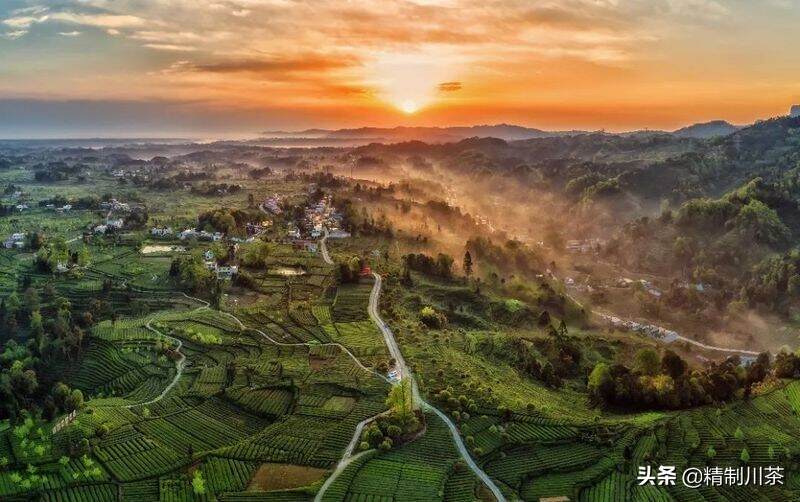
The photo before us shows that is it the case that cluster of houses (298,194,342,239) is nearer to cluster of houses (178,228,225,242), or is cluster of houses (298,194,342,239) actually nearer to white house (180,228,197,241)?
cluster of houses (178,228,225,242)

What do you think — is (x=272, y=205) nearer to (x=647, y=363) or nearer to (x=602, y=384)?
(x=647, y=363)

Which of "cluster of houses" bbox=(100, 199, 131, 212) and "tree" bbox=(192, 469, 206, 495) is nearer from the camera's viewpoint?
"tree" bbox=(192, 469, 206, 495)

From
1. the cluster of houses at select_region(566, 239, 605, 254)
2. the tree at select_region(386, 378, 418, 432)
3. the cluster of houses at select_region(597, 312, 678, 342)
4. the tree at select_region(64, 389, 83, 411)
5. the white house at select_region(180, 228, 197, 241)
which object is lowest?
the cluster of houses at select_region(597, 312, 678, 342)

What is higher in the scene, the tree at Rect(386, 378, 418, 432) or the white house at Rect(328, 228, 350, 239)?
the white house at Rect(328, 228, 350, 239)

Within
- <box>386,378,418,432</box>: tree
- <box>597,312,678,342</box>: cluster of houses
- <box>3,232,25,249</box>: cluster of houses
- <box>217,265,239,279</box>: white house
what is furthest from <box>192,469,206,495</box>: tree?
<box>3,232,25,249</box>: cluster of houses

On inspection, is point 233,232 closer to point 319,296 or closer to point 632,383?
point 319,296

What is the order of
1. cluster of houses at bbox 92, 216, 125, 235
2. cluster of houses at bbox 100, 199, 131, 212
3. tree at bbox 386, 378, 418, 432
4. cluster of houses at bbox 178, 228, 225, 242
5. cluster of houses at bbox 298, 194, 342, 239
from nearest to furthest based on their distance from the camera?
tree at bbox 386, 378, 418, 432 → cluster of houses at bbox 178, 228, 225, 242 → cluster of houses at bbox 92, 216, 125, 235 → cluster of houses at bbox 298, 194, 342, 239 → cluster of houses at bbox 100, 199, 131, 212

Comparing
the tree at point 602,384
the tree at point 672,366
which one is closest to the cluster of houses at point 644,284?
the tree at point 672,366

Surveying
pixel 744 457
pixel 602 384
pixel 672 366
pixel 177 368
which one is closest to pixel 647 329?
pixel 672 366
